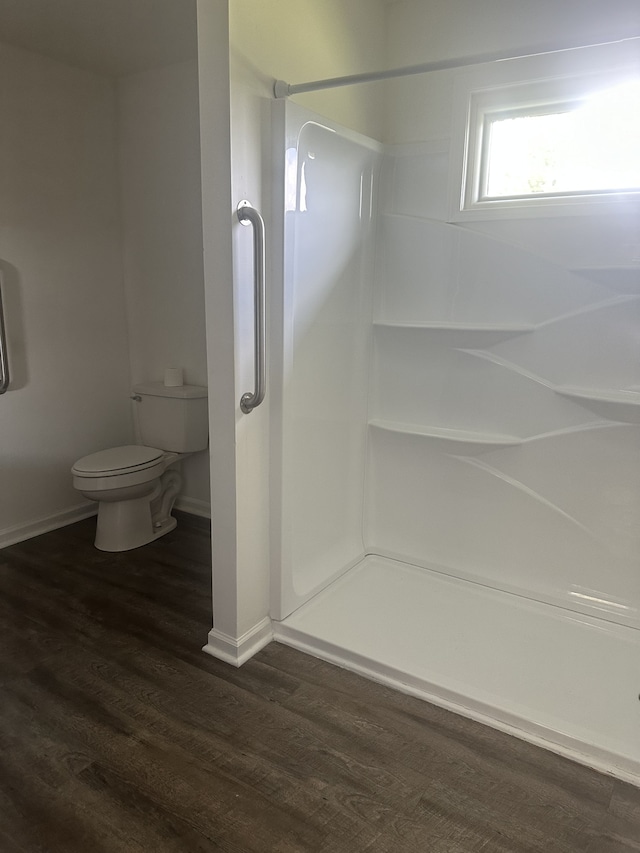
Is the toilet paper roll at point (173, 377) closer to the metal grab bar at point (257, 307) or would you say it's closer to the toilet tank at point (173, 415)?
the toilet tank at point (173, 415)

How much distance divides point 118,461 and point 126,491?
0.15 metres

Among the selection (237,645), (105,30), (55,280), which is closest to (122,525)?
(237,645)

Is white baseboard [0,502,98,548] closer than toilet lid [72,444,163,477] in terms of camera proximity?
No

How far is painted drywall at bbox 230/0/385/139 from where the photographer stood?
1.74 meters

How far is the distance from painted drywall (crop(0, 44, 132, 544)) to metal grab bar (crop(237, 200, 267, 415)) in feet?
5.06

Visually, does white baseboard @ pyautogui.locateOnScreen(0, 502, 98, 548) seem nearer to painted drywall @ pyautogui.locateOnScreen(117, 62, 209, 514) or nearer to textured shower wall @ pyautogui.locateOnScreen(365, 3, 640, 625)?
painted drywall @ pyautogui.locateOnScreen(117, 62, 209, 514)

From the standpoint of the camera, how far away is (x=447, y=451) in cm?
254

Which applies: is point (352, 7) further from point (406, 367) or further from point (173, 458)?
point (173, 458)

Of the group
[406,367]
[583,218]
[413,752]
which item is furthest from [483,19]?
[413,752]

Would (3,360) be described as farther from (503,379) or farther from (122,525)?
(503,379)

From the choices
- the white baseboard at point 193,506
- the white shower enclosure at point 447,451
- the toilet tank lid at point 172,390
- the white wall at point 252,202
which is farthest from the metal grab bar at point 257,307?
the white baseboard at point 193,506

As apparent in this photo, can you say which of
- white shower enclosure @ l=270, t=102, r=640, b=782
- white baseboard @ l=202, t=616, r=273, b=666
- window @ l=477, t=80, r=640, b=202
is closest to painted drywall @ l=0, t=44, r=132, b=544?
white baseboard @ l=202, t=616, r=273, b=666

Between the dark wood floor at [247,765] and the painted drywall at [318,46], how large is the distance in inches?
72.7

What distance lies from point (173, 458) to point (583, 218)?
82.2 inches
